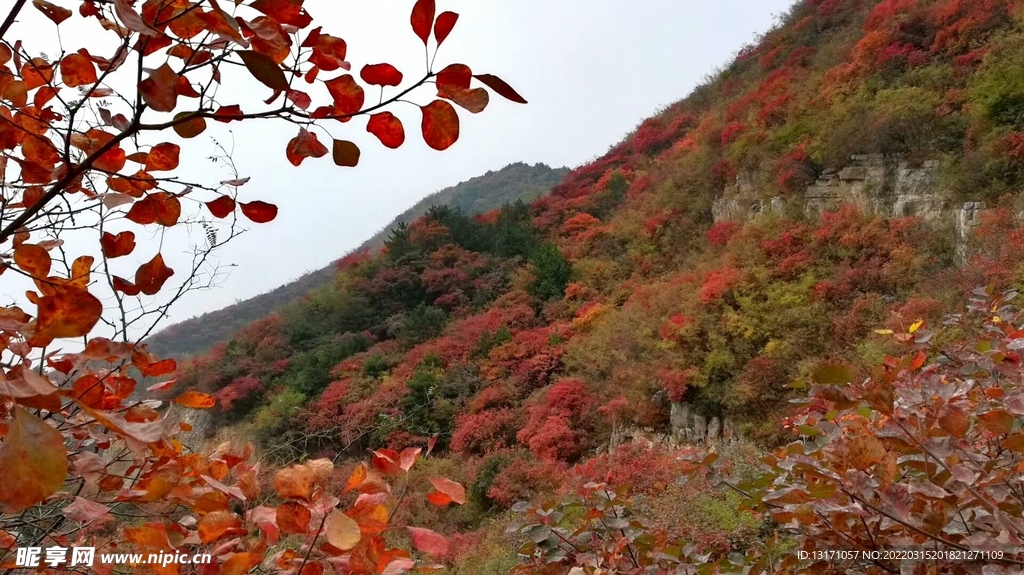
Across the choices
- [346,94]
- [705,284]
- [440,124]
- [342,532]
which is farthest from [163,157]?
[705,284]

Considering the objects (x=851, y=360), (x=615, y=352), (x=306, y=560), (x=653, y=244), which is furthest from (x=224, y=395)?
(x=306, y=560)

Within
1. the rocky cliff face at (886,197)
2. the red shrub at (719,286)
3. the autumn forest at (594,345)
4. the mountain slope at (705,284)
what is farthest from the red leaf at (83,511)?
the rocky cliff face at (886,197)

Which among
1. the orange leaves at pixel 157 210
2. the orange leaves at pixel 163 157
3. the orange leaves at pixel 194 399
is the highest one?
the orange leaves at pixel 163 157

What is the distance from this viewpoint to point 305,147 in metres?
0.52

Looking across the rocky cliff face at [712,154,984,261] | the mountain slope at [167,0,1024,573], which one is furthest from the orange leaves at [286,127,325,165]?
the rocky cliff face at [712,154,984,261]

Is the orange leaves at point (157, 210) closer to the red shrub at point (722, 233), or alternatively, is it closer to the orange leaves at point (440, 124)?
the orange leaves at point (440, 124)

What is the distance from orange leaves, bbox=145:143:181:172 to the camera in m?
Answer: 0.60

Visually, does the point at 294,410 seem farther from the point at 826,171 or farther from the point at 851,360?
the point at 826,171

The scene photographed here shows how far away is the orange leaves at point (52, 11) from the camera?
22.7 inches

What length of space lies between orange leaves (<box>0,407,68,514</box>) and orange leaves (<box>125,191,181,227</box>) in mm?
413

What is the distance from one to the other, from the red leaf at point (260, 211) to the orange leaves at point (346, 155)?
118mm

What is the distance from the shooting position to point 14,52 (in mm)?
580

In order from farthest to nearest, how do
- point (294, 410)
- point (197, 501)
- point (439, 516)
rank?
1. point (294, 410)
2. point (439, 516)
3. point (197, 501)

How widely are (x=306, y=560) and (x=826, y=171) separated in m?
7.12
